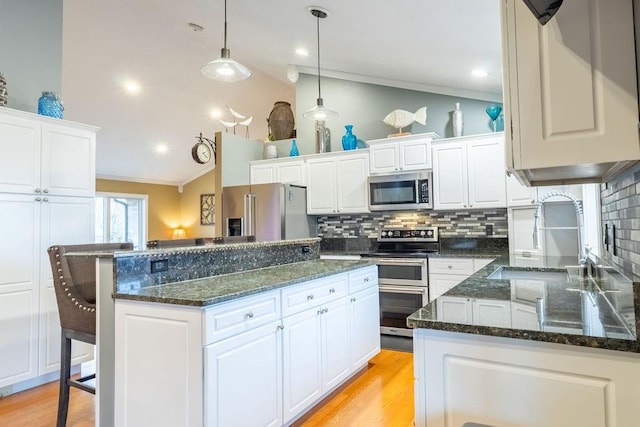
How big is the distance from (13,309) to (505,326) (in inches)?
132

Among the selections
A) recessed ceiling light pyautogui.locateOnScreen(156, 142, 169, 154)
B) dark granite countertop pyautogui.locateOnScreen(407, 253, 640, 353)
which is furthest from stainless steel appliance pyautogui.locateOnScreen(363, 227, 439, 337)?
recessed ceiling light pyautogui.locateOnScreen(156, 142, 169, 154)

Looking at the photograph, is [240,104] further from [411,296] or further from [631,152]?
[631,152]

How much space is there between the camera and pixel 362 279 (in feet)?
10.1

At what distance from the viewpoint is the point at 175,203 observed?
31.3 ft

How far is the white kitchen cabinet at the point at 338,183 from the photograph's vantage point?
184 inches

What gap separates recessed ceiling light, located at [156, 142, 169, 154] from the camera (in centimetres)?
749

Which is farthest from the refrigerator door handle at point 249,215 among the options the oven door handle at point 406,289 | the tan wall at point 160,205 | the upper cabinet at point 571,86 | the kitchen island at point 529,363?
the tan wall at point 160,205

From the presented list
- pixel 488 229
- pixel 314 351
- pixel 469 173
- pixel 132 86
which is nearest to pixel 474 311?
pixel 314 351

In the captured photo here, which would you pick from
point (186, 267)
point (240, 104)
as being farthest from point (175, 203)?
point (186, 267)

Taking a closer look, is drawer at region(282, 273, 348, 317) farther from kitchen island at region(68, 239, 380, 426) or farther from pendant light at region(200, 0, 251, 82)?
pendant light at region(200, 0, 251, 82)

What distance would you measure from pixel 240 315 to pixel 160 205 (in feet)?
26.5

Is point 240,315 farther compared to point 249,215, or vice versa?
point 249,215

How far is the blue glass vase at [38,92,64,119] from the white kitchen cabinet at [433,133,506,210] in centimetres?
358

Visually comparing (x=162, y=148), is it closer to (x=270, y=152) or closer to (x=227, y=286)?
(x=270, y=152)
